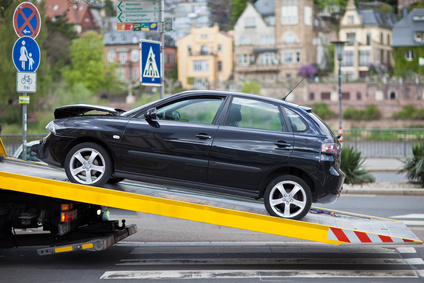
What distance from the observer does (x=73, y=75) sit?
102 meters

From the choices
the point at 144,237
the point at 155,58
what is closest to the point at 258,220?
the point at 144,237

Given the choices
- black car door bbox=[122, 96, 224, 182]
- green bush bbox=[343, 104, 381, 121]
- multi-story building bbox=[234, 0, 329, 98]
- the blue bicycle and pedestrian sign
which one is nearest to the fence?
the blue bicycle and pedestrian sign

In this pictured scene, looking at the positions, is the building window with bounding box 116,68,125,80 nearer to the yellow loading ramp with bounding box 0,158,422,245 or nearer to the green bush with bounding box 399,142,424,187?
the green bush with bounding box 399,142,424,187

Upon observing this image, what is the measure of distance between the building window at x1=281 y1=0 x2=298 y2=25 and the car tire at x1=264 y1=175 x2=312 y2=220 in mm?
98979

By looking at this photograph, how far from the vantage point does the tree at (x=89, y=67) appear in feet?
336

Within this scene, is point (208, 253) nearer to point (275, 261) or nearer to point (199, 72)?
point (275, 261)

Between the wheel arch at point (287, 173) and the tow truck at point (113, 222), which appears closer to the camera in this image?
the tow truck at point (113, 222)

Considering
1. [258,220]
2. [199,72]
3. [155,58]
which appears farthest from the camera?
[199,72]

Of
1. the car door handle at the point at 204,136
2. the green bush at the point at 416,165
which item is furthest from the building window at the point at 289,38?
the car door handle at the point at 204,136

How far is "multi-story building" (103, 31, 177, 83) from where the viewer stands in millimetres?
114312

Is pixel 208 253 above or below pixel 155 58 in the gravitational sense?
below

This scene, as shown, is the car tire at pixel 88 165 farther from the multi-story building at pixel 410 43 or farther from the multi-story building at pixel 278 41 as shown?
the multi-story building at pixel 278 41

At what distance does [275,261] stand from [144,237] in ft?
8.61

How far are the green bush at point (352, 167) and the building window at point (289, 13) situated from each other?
8914cm
